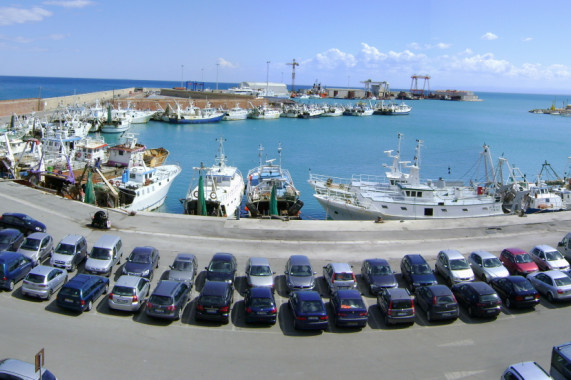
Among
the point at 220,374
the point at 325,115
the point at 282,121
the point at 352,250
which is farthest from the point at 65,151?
the point at 325,115

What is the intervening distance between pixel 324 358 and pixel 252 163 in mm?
56716

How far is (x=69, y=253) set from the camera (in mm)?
20484

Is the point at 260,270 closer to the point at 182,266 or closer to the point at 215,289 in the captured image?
the point at 215,289

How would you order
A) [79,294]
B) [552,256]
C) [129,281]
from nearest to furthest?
[79,294], [129,281], [552,256]

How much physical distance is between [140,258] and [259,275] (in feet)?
17.0

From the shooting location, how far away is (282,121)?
436 feet

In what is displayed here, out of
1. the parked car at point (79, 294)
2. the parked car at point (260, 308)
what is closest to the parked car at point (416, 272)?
the parked car at point (260, 308)

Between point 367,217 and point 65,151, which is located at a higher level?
point 65,151

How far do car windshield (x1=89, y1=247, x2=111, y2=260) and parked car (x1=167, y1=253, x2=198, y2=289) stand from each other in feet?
9.58

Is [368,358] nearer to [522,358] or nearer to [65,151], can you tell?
[522,358]

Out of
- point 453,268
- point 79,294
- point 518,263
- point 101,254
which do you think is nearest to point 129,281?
point 79,294

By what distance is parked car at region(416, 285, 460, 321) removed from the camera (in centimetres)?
1725

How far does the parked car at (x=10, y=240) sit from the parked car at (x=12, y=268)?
5.68 feet

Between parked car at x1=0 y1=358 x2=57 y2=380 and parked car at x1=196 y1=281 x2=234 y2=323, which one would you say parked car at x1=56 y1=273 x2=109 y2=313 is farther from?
parked car at x1=0 y1=358 x2=57 y2=380
